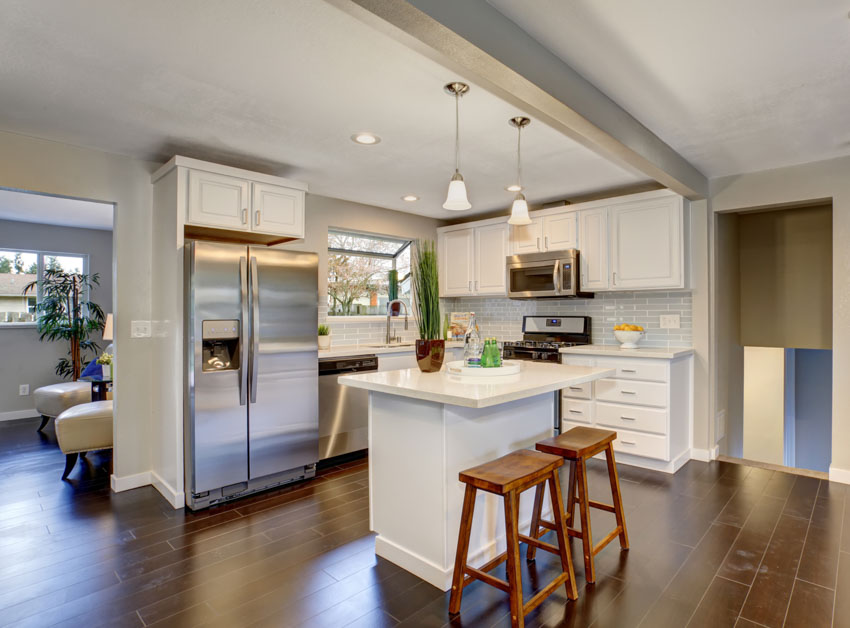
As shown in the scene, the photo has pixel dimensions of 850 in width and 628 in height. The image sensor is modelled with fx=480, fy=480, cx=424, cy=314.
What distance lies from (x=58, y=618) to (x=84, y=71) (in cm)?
232

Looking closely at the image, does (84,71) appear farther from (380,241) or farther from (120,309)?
(380,241)

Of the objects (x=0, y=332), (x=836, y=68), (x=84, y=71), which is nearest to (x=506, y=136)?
(x=836, y=68)

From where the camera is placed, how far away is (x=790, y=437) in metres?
5.73

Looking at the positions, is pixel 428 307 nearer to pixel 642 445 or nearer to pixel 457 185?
pixel 457 185

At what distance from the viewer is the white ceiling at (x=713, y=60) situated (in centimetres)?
177

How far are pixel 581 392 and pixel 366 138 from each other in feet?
8.79

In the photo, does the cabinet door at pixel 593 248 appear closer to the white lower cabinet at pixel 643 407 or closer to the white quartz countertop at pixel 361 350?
the white lower cabinet at pixel 643 407

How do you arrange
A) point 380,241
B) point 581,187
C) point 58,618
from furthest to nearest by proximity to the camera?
1. point 380,241
2. point 581,187
3. point 58,618

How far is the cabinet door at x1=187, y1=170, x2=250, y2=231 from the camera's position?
10.4 ft

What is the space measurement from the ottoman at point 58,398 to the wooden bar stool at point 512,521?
4.67 metres

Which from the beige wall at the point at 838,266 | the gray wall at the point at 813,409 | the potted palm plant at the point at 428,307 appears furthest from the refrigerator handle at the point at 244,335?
the gray wall at the point at 813,409

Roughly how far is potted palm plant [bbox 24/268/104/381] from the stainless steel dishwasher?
3592 millimetres

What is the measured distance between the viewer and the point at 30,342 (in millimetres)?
5637

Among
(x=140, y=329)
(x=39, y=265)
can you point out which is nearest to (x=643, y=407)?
(x=140, y=329)
